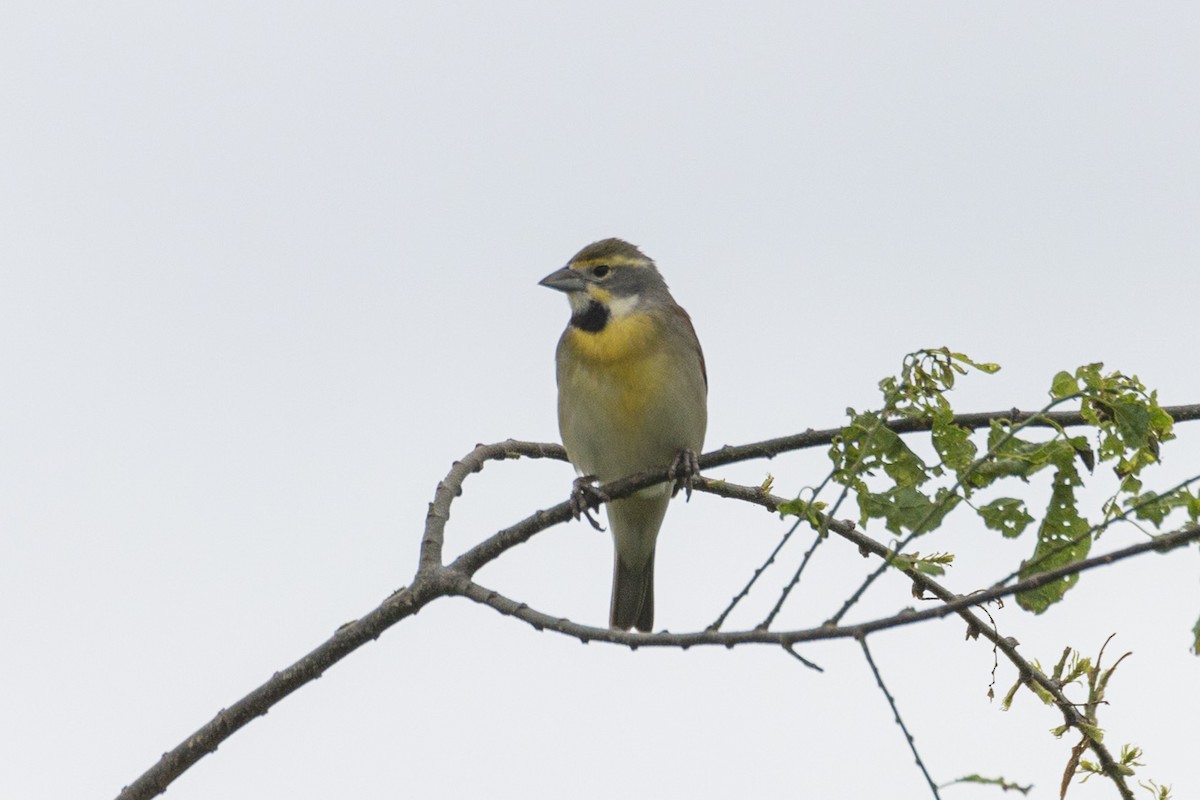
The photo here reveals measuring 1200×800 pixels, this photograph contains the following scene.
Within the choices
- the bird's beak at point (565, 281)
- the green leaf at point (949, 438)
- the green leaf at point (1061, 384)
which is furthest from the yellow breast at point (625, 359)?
the green leaf at point (1061, 384)

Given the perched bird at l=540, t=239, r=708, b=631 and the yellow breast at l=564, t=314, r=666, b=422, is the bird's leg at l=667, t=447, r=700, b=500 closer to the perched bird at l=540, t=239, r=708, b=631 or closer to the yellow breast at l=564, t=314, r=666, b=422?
the perched bird at l=540, t=239, r=708, b=631

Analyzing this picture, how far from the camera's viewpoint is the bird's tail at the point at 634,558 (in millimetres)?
9461

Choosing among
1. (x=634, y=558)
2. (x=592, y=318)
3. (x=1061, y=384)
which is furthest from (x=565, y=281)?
(x=1061, y=384)

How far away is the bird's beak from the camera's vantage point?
9531 millimetres

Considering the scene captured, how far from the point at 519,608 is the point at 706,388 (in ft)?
15.2

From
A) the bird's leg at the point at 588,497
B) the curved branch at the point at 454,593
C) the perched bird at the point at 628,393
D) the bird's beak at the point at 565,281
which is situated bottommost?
the curved branch at the point at 454,593

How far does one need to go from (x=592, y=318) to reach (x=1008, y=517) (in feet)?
14.2

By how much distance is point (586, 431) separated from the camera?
28.3ft

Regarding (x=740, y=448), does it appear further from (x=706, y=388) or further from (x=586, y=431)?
(x=706, y=388)

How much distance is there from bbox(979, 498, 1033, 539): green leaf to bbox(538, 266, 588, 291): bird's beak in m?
4.62

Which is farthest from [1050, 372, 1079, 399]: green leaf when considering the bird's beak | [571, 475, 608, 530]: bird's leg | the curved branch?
the bird's beak

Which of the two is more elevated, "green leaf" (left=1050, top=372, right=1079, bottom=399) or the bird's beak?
the bird's beak

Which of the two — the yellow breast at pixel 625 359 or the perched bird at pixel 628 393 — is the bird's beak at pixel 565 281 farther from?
the yellow breast at pixel 625 359

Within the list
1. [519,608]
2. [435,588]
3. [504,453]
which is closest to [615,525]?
[504,453]
